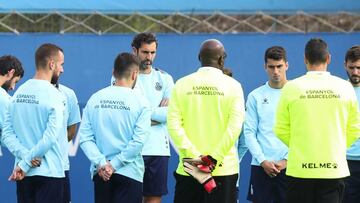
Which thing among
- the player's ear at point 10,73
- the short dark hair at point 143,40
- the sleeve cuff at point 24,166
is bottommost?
the sleeve cuff at point 24,166

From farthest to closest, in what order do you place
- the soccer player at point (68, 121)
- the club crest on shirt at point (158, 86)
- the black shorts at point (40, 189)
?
the club crest on shirt at point (158, 86) → the soccer player at point (68, 121) → the black shorts at point (40, 189)

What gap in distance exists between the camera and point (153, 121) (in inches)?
295

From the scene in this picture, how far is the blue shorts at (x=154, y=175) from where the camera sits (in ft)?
24.8

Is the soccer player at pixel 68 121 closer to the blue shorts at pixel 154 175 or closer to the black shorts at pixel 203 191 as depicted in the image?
the blue shorts at pixel 154 175

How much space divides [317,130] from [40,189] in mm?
2198

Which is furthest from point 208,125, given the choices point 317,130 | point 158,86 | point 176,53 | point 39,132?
point 176,53

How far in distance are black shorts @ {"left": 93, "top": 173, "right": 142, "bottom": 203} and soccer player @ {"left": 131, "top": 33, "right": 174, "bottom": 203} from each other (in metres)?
0.99

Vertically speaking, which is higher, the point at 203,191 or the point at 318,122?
the point at 318,122

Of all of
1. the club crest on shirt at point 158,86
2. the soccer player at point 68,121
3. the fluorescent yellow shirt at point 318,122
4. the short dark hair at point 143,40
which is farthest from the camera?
the club crest on shirt at point 158,86

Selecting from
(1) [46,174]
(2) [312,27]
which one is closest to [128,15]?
(1) [46,174]

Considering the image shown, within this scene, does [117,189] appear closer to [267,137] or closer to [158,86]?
[158,86]

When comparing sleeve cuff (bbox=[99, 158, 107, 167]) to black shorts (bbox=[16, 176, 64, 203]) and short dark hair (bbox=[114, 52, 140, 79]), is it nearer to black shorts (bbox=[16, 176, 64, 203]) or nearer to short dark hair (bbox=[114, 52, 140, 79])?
black shorts (bbox=[16, 176, 64, 203])

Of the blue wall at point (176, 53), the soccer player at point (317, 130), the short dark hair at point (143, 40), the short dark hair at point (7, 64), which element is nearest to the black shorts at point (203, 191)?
the soccer player at point (317, 130)

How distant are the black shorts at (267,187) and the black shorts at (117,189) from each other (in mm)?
1270
